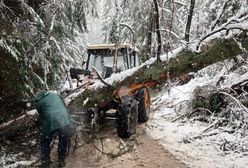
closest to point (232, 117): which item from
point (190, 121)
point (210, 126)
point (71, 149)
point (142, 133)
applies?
point (210, 126)

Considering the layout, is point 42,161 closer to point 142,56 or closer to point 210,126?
point 210,126

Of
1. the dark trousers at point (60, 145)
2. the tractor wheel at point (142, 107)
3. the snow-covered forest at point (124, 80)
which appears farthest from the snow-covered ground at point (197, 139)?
the dark trousers at point (60, 145)

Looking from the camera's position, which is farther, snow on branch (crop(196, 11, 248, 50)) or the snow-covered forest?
the snow-covered forest

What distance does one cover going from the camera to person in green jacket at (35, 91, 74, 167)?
6.71 metres

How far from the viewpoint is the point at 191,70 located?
675cm

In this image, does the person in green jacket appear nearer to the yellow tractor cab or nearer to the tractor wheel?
the tractor wheel

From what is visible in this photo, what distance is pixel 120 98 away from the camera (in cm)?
833

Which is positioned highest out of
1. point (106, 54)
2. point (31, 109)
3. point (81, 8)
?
point (81, 8)

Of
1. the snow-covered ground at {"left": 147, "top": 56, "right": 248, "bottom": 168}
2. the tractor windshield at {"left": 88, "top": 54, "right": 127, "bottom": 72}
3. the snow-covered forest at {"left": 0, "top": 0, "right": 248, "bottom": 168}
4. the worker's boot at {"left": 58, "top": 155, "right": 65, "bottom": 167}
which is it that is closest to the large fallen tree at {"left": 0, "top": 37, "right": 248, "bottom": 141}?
the snow-covered forest at {"left": 0, "top": 0, "right": 248, "bottom": 168}

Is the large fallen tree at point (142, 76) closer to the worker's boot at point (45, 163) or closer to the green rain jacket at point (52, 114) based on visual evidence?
the green rain jacket at point (52, 114)

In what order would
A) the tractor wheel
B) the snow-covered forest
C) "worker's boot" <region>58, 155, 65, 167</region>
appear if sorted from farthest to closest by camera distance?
the tractor wheel < "worker's boot" <region>58, 155, 65, 167</region> < the snow-covered forest

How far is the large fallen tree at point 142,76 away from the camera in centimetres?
647

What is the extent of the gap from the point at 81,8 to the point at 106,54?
3.06 m

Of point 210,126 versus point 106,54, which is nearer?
point 210,126
